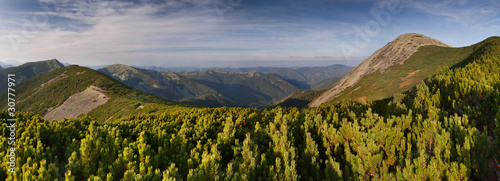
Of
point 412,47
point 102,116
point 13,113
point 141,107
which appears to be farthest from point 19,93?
point 412,47

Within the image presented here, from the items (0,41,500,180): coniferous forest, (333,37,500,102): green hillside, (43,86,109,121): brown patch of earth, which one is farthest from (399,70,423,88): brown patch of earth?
(43,86,109,121): brown patch of earth

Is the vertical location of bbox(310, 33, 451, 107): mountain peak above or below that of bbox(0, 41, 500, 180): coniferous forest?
above

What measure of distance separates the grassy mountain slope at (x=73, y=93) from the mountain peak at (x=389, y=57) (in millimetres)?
91526

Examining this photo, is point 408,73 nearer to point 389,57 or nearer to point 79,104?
point 389,57

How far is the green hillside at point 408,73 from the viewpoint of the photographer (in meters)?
80.8

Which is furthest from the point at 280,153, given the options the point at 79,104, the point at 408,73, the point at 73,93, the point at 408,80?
the point at 73,93

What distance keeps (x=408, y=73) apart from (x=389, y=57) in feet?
123

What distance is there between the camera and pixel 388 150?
25.6 feet

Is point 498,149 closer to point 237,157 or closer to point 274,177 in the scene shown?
point 274,177

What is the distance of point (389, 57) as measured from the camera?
12531 centimetres

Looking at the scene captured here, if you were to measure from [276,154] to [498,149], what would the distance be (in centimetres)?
743

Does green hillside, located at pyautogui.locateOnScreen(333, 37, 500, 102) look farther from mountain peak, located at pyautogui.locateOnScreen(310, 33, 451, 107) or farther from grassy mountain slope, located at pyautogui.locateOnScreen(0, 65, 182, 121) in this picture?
grassy mountain slope, located at pyautogui.locateOnScreen(0, 65, 182, 121)

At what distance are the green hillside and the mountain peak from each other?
20.0ft

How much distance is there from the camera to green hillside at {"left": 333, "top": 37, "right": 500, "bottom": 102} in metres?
80.8
